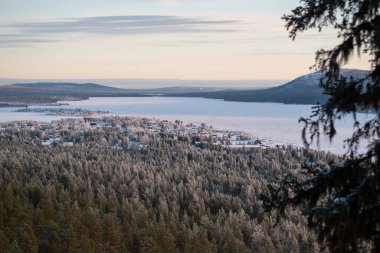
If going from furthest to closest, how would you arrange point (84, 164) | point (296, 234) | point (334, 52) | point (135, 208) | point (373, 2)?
point (84, 164), point (135, 208), point (296, 234), point (334, 52), point (373, 2)

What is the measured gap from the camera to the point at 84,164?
355 ft

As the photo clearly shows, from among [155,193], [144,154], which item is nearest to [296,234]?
[155,193]

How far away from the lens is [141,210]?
61906 millimetres

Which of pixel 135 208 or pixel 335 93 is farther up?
pixel 335 93

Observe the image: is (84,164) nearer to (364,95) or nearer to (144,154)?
(144,154)

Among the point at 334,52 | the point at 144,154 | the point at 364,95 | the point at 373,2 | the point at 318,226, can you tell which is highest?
the point at 373,2

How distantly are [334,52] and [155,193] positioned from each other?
75581 millimetres

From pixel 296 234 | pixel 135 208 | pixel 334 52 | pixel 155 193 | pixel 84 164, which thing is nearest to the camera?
pixel 334 52

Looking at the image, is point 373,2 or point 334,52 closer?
point 373,2

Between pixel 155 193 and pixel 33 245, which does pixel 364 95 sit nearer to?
pixel 33 245

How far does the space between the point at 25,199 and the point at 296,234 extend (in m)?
31.2

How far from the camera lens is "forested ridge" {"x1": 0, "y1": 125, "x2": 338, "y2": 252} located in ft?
150

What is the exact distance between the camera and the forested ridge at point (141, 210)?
150 ft

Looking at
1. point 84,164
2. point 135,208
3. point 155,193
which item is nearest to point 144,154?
point 84,164
